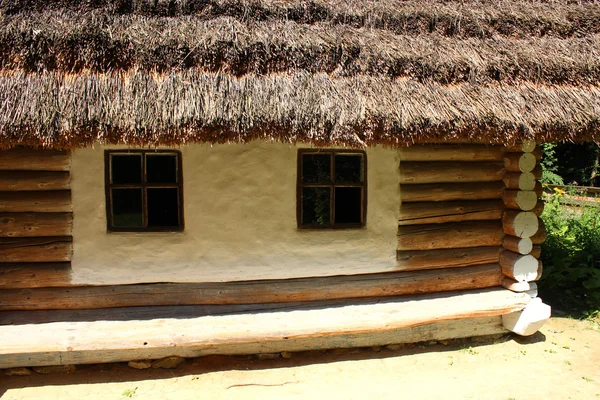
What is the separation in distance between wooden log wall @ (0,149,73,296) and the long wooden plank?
145mm

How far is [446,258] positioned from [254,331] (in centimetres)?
226

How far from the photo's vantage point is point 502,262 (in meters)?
4.84

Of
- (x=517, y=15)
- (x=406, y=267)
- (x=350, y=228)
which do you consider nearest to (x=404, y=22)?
(x=517, y=15)

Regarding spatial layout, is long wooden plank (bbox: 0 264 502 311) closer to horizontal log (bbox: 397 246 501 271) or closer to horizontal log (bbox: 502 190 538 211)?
horizontal log (bbox: 397 246 501 271)

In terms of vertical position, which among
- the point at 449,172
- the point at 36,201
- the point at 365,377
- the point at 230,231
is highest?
the point at 449,172

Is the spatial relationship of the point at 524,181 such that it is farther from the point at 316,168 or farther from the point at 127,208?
the point at 127,208

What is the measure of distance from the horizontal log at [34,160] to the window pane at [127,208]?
51 centimetres

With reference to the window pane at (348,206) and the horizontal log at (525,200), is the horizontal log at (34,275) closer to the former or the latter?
the window pane at (348,206)

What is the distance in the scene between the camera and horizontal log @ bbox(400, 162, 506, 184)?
4578 mm

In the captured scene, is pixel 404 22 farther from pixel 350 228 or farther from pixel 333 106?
pixel 350 228

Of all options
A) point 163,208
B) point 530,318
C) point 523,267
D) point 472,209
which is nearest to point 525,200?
point 472,209

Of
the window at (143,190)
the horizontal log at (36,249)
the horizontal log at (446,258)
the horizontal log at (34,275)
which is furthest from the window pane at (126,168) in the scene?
the horizontal log at (446,258)

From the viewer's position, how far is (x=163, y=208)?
14.0 feet

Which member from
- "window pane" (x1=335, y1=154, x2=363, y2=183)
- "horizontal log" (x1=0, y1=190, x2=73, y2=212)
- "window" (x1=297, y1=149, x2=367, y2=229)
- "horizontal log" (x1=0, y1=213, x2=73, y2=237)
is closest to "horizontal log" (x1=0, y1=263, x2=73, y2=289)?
"horizontal log" (x1=0, y1=213, x2=73, y2=237)
